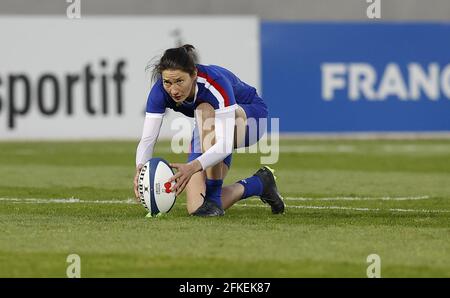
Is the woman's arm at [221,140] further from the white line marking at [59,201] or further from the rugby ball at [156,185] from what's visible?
the white line marking at [59,201]

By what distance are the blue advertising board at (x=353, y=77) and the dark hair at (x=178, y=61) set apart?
1360 cm

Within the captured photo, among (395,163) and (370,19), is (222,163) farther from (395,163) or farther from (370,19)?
(370,19)

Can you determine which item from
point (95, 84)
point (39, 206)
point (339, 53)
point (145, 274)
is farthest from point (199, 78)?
point (339, 53)

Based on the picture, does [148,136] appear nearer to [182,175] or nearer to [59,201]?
[182,175]

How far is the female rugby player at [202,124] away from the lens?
30.9ft

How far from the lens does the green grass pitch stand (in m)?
7.24

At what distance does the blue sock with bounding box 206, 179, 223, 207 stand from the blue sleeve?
2.53 feet

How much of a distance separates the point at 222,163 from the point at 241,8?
15.1m

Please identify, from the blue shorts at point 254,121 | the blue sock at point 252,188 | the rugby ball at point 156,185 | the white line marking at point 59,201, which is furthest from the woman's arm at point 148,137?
the white line marking at point 59,201

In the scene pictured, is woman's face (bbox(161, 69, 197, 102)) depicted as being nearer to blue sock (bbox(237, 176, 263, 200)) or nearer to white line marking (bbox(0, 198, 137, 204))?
blue sock (bbox(237, 176, 263, 200))

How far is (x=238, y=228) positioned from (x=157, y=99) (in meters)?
1.41

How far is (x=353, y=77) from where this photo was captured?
76.5ft

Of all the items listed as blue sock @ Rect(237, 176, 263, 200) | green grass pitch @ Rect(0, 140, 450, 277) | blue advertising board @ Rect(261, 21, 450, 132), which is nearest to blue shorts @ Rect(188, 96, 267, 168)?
blue sock @ Rect(237, 176, 263, 200)

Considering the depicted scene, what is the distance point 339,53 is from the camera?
23.6 meters
